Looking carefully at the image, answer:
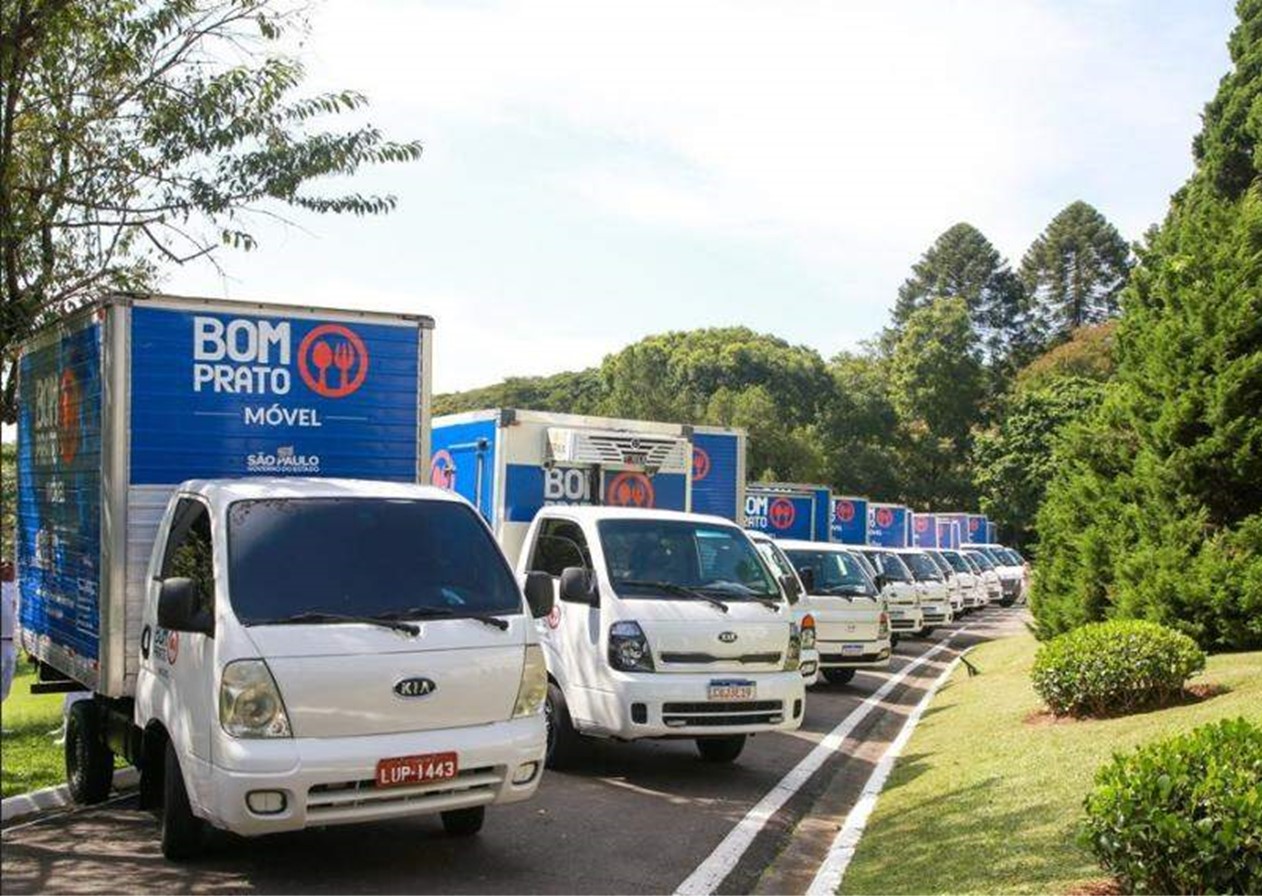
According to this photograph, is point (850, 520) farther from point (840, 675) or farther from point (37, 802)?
point (37, 802)

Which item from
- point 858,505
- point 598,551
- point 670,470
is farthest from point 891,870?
point 858,505

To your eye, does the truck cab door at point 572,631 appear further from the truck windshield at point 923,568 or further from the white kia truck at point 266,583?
the truck windshield at point 923,568

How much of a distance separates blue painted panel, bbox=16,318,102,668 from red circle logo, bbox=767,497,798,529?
19.3 meters

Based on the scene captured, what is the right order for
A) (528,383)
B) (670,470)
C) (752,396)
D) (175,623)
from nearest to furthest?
(175,623) → (670,470) → (752,396) → (528,383)

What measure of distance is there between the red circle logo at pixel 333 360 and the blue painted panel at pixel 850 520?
83.1ft

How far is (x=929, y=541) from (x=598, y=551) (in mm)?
41723

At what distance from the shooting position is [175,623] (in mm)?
6281

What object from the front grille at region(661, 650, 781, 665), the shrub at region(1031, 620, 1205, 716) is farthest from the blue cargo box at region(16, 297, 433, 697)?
the shrub at region(1031, 620, 1205, 716)

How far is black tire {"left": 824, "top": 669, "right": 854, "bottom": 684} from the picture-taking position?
1703cm

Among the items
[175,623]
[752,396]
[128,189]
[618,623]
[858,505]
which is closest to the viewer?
[175,623]

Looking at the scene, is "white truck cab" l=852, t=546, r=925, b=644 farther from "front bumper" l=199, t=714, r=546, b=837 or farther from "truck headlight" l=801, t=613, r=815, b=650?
"front bumper" l=199, t=714, r=546, b=837

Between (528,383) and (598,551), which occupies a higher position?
(528,383)

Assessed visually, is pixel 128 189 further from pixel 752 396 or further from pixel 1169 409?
pixel 752 396

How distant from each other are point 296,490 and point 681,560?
4.03m
